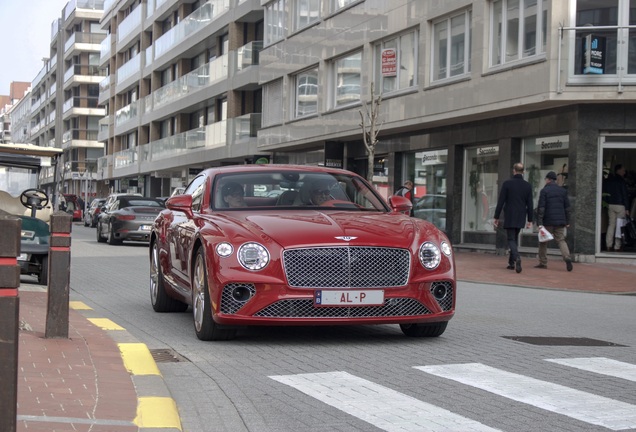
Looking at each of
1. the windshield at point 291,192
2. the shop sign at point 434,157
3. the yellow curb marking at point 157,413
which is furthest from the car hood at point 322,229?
the shop sign at point 434,157

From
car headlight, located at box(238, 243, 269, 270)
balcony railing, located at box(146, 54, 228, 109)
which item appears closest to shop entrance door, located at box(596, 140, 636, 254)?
car headlight, located at box(238, 243, 269, 270)

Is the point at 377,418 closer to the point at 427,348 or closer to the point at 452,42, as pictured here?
the point at 427,348

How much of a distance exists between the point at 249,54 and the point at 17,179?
97.9ft

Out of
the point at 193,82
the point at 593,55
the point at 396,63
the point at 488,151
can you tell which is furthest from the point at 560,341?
the point at 193,82

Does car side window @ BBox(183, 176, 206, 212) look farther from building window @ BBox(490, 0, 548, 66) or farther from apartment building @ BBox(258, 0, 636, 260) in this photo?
building window @ BBox(490, 0, 548, 66)

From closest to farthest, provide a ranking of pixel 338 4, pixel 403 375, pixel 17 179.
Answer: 1. pixel 403 375
2. pixel 17 179
3. pixel 338 4

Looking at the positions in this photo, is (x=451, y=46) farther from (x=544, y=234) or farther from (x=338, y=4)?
(x=544, y=234)

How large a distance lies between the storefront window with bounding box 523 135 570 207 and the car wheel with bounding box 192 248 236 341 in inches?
600

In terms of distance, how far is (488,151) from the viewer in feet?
86.0

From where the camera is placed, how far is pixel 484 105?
24156mm

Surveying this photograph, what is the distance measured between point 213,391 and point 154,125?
5837 centimetres

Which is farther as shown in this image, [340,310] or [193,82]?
[193,82]

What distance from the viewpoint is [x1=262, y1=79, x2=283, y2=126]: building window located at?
39.8m

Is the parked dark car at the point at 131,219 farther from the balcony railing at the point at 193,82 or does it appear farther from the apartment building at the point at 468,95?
the balcony railing at the point at 193,82
